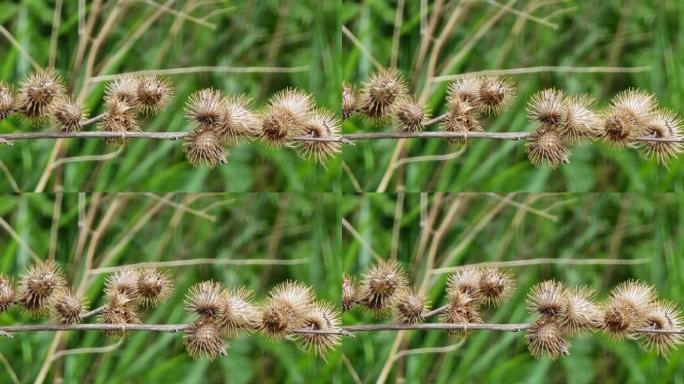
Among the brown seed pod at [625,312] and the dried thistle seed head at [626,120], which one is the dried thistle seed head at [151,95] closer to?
the dried thistle seed head at [626,120]

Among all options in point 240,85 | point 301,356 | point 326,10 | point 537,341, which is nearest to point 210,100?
point 240,85

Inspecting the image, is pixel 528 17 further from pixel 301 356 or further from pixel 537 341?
pixel 301 356

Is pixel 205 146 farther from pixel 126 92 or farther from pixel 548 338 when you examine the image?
pixel 548 338

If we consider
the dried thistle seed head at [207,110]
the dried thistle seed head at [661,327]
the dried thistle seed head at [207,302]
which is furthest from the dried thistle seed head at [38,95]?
the dried thistle seed head at [661,327]

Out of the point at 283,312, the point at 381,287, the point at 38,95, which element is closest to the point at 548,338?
the point at 381,287

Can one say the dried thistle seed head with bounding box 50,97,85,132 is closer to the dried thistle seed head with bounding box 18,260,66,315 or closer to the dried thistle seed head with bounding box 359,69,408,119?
the dried thistle seed head with bounding box 18,260,66,315
